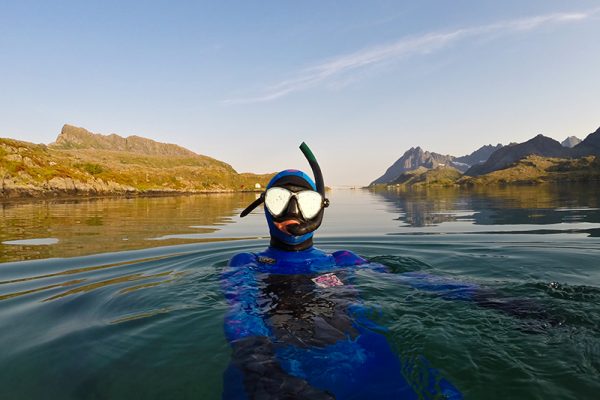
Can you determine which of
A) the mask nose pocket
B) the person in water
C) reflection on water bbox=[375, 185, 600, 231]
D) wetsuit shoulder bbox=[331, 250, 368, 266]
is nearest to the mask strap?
the person in water

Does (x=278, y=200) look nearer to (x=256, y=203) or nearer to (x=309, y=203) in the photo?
(x=309, y=203)

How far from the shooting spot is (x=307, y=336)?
3727 mm

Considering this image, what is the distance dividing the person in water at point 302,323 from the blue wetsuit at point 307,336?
10 millimetres

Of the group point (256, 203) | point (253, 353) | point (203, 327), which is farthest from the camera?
point (256, 203)

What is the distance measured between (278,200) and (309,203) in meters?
0.60

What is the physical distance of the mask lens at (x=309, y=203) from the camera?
620 cm

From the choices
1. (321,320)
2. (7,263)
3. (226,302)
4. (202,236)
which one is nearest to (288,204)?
(226,302)

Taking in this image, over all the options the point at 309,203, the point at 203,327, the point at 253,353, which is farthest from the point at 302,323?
the point at 309,203

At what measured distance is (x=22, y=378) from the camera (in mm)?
3303

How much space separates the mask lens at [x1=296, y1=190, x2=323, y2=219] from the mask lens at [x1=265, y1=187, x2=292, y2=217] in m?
0.22

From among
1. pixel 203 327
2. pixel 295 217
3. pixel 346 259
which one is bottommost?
pixel 203 327

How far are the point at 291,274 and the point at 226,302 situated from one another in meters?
1.33

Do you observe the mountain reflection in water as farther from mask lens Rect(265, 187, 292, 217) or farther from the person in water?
mask lens Rect(265, 187, 292, 217)

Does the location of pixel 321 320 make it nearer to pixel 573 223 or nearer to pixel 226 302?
pixel 226 302
